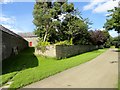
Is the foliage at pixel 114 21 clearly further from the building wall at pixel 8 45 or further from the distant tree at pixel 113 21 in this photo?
the building wall at pixel 8 45

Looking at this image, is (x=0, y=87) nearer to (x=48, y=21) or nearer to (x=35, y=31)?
(x=48, y=21)

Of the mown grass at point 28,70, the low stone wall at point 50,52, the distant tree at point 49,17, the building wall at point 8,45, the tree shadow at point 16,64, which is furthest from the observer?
the distant tree at point 49,17

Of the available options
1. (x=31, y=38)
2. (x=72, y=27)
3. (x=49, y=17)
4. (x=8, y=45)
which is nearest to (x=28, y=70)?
(x=8, y=45)

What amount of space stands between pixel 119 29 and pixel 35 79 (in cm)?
3537

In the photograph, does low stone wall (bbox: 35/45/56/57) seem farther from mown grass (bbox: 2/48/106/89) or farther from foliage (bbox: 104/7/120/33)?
foliage (bbox: 104/7/120/33)

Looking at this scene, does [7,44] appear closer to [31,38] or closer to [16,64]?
[16,64]

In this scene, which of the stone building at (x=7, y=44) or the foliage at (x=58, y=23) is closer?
the stone building at (x=7, y=44)

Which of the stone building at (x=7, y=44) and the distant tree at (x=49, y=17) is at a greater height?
the distant tree at (x=49, y=17)

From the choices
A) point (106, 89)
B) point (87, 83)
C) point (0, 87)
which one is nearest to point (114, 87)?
point (106, 89)

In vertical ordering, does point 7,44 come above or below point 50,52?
above

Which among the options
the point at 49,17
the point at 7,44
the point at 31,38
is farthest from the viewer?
the point at 31,38

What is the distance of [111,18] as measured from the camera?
44.8m

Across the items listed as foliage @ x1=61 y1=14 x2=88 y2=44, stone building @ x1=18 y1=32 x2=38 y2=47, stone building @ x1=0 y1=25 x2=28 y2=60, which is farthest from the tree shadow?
stone building @ x1=18 y1=32 x2=38 y2=47

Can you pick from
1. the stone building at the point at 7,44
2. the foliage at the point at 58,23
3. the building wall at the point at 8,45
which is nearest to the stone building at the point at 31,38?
the foliage at the point at 58,23
